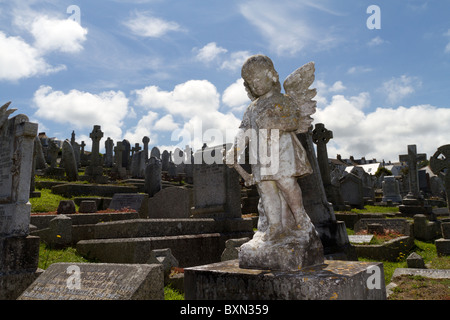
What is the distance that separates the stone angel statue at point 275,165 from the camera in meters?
3.04

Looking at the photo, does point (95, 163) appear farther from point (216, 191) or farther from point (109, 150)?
point (109, 150)

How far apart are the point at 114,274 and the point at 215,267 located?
3.68 ft

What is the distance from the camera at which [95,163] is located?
21.7 meters

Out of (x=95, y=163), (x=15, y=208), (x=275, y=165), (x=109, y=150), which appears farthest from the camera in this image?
(x=109, y=150)

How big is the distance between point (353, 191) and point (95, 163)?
1644 cm

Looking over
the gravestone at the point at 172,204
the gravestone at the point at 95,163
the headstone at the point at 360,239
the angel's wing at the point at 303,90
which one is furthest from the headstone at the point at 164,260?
the gravestone at the point at 95,163

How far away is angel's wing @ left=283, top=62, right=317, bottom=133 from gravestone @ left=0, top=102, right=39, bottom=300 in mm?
4999

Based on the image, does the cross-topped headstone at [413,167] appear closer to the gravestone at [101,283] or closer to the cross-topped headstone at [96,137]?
the gravestone at [101,283]

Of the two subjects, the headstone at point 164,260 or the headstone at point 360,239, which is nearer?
the headstone at point 164,260

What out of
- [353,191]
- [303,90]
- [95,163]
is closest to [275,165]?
[303,90]

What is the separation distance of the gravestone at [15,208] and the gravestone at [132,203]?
610 cm

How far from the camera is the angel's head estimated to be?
3.37 m

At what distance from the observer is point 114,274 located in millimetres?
3449
